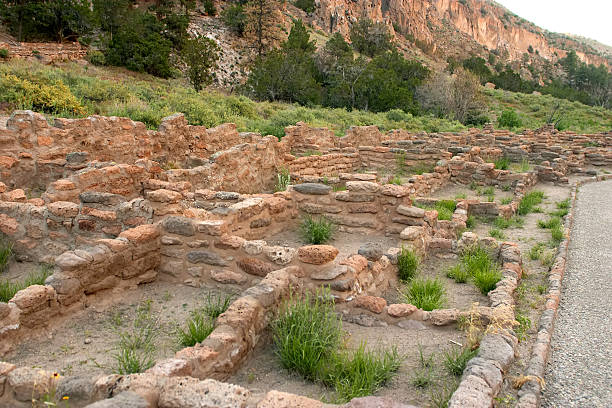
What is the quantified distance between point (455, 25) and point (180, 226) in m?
96.3

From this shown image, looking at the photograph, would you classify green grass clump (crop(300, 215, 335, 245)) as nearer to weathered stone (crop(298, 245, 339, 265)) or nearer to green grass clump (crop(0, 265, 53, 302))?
weathered stone (crop(298, 245, 339, 265))

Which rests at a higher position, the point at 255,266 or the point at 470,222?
the point at 255,266

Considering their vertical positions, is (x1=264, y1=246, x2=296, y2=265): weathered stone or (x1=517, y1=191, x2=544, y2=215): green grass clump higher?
(x1=264, y1=246, x2=296, y2=265): weathered stone

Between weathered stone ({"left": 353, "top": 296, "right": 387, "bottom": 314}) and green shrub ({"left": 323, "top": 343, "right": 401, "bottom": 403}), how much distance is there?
0.90 metres

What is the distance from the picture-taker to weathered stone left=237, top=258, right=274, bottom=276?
5020mm

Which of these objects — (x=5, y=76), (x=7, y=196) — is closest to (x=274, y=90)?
(x=5, y=76)

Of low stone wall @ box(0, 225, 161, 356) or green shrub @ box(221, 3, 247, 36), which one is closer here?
low stone wall @ box(0, 225, 161, 356)

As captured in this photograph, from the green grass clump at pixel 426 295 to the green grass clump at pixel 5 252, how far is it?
4.98 meters

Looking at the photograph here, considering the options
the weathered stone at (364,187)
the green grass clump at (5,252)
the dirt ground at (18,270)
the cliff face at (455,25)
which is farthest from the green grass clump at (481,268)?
the cliff face at (455,25)

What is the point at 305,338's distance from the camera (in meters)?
3.81

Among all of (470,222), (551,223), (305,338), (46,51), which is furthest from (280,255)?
(46,51)

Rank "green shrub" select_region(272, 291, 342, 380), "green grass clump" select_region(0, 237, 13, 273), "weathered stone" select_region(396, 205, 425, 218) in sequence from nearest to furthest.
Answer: "green shrub" select_region(272, 291, 342, 380) < "green grass clump" select_region(0, 237, 13, 273) < "weathered stone" select_region(396, 205, 425, 218)

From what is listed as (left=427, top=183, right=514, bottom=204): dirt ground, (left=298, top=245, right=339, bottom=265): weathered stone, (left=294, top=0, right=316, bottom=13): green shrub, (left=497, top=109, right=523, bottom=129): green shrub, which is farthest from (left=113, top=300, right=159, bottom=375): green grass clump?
(left=294, top=0, right=316, bottom=13): green shrub

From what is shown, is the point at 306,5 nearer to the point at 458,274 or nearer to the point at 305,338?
the point at 458,274
